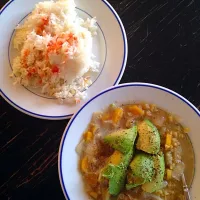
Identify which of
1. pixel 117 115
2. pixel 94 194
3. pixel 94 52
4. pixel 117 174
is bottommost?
pixel 94 194

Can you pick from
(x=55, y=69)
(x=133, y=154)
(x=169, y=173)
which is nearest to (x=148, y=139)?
(x=133, y=154)

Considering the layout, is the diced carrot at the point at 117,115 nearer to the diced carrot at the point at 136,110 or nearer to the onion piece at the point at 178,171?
the diced carrot at the point at 136,110

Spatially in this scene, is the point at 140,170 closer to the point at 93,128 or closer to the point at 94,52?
the point at 93,128

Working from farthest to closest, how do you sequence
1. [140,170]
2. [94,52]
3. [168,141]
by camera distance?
1. [94,52]
2. [168,141]
3. [140,170]

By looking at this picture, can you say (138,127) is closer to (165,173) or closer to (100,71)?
(165,173)

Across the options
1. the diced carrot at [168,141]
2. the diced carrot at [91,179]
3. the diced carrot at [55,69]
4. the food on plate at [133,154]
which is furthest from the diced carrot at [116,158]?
the diced carrot at [55,69]

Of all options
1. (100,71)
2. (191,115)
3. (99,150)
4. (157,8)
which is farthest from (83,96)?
(157,8)

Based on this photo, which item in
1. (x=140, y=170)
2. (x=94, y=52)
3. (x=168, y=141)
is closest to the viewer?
(x=140, y=170)
